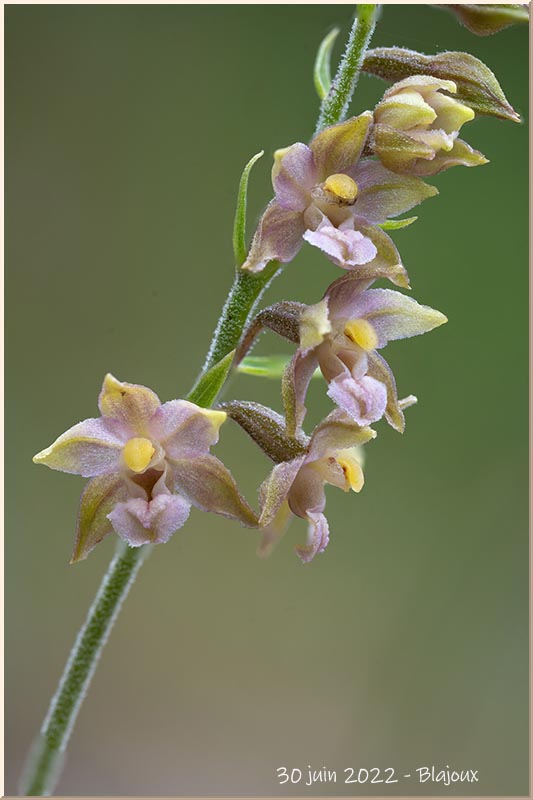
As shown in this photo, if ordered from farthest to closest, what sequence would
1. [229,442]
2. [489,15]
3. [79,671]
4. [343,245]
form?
[229,442] < [79,671] < [489,15] < [343,245]

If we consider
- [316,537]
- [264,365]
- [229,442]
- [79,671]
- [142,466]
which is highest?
[264,365]

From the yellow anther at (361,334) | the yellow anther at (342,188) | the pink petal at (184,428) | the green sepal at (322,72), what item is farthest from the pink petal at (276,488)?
the green sepal at (322,72)

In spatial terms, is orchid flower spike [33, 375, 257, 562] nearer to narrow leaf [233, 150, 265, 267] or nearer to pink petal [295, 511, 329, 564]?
pink petal [295, 511, 329, 564]

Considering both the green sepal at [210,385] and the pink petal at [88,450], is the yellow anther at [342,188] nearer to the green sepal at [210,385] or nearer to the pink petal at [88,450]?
the green sepal at [210,385]

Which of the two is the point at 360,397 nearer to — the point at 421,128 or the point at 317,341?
the point at 317,341

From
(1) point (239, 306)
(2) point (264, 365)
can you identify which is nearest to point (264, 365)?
(2) point (264, 365)
